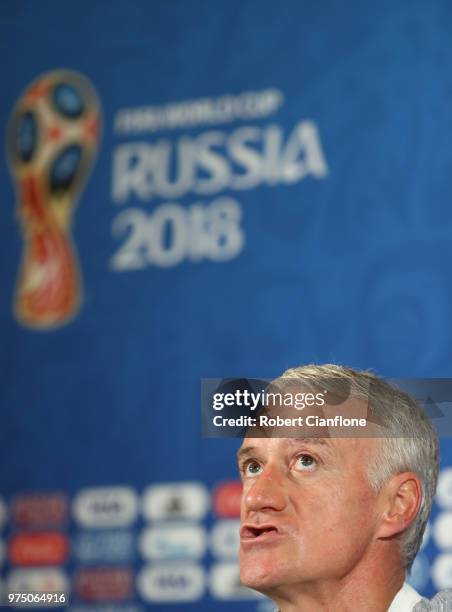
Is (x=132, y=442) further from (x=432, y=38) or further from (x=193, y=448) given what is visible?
(x=432, y=38)

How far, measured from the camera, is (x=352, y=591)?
75 cm

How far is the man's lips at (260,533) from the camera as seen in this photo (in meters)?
0.75

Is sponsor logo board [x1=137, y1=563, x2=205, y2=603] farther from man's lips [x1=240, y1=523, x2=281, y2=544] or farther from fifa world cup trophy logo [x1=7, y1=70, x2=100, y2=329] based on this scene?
man's lips [x1=240, y1=523, x2=281, y2=544]

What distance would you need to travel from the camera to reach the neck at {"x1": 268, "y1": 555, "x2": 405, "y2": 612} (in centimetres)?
75

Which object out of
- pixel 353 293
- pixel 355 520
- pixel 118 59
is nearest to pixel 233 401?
pixel 355 520

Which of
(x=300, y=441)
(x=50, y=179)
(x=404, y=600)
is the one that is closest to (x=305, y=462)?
(x=300, y=441)

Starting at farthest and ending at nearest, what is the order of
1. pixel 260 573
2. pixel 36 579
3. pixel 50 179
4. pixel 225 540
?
pixel 50 179, pixel 36 579, pixel 225 540, pixel 260 573

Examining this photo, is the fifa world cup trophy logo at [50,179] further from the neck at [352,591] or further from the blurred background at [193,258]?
the neck at [352,591]

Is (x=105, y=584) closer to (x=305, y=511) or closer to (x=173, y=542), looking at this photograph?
(x=173, y=542)

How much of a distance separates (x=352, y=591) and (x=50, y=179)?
1964 mm

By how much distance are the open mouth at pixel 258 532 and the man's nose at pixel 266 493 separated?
0.5 inches

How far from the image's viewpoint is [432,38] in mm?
2287

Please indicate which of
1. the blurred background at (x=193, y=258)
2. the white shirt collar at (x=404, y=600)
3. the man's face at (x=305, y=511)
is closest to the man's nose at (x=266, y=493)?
the man's face at (x=305, y=511)

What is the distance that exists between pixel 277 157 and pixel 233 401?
1626mm
